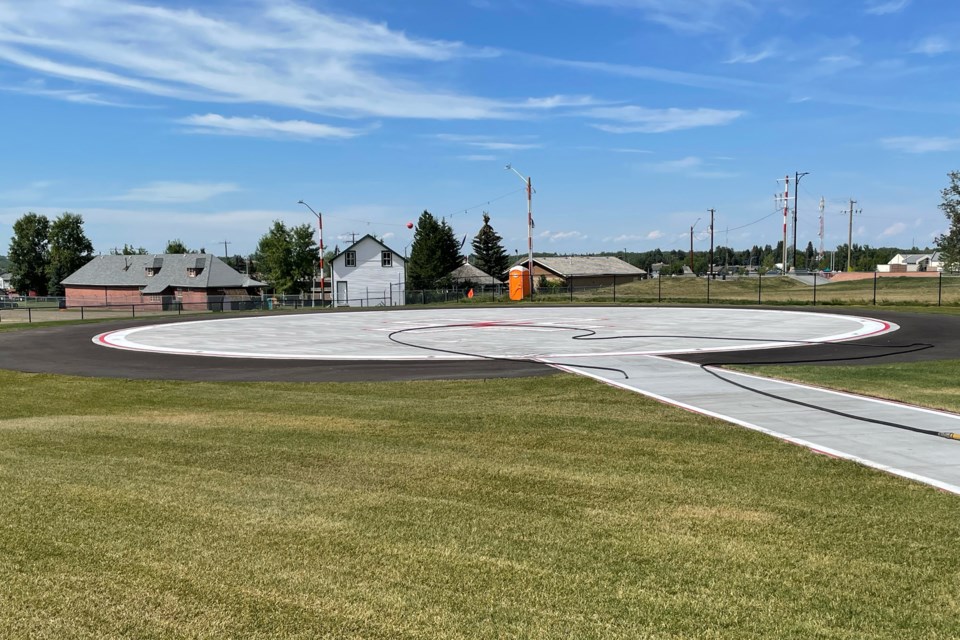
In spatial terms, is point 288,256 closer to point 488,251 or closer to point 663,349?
point 488,251

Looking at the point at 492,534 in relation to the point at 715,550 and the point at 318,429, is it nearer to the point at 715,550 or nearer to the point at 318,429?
the point at 715,550

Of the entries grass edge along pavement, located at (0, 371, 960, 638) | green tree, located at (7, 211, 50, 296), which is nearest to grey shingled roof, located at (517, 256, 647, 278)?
green tree, located at (7, 211, 50, 296)

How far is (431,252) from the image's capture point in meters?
106

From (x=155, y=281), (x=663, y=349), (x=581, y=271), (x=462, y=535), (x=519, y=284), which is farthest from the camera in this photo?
(x=581, y=271)

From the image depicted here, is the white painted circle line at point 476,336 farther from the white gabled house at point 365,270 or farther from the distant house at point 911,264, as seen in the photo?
the distant house at point 911,264

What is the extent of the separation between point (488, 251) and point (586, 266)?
57.0ft

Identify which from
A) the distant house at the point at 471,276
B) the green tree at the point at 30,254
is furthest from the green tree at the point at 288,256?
the green tree at the point at 30,254

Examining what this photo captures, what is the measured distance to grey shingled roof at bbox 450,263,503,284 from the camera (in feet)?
359

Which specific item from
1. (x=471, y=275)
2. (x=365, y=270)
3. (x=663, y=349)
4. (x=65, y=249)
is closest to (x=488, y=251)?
(x=471, y=275)

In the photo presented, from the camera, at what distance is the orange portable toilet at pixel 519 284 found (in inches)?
2293

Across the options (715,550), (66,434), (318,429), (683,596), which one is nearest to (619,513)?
(715,550)

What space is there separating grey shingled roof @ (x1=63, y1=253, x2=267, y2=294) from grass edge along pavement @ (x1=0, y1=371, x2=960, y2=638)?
92129mm

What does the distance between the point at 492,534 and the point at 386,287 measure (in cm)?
7621

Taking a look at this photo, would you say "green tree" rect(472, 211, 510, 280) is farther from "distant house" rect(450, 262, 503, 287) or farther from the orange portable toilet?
the orange portable toilet
